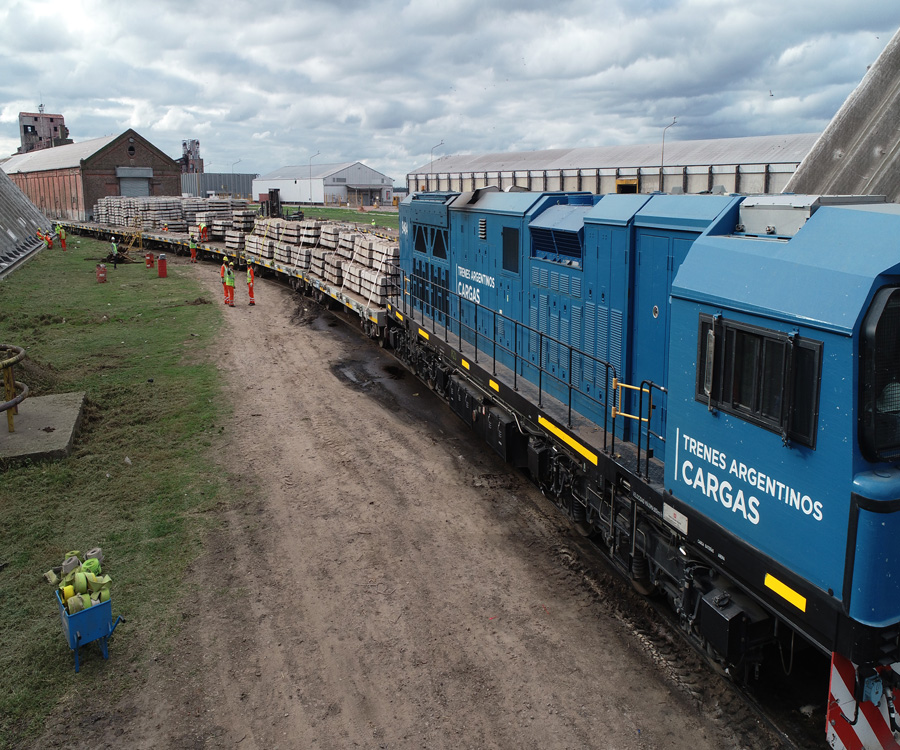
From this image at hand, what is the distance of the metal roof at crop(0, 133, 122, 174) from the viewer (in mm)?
62906

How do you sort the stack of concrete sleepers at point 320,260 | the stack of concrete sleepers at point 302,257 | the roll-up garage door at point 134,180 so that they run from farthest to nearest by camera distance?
1. the roll-up garage door at point 134,180
2. the stack of concrete sleepers at point 302,257
3. the stack of concrete sleepers at point 320,260

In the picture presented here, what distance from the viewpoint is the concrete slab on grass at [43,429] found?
10984 mm

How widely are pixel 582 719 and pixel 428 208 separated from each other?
1154cm

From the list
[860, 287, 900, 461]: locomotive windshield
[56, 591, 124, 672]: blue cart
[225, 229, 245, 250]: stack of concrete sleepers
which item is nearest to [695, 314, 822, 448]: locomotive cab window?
[860, 287, 900, 461]: locomotive windshield

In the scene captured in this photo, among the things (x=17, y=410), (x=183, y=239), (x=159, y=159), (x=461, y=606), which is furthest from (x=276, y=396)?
(x=159, y=159)

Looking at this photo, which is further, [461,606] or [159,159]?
[159,159]

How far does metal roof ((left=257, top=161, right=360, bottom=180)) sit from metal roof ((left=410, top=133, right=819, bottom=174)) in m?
39.0

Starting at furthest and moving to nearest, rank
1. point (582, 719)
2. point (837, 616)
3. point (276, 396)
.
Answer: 1. point (276, 396)
2. point (582, 719)
3. point (837, 616)

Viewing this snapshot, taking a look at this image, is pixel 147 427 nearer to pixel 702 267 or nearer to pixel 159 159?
pixel 702 267

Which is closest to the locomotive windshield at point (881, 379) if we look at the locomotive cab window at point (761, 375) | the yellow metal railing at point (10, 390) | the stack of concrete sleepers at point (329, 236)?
the locomotive cab window at point (761, 375)

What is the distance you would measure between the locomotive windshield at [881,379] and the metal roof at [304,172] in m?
106

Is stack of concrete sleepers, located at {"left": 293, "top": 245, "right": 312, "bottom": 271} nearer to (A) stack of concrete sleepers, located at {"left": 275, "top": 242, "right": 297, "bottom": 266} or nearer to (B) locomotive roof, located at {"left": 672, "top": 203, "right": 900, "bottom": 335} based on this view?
(A) stack of concrete sleepers, located at {"left": 275, "top": 242, "right": 297, "bottom": 266}

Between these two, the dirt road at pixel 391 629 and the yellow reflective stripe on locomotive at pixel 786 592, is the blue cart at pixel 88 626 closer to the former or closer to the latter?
the dirt road at pixel 391 629

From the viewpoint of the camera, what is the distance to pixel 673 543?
6281mm
